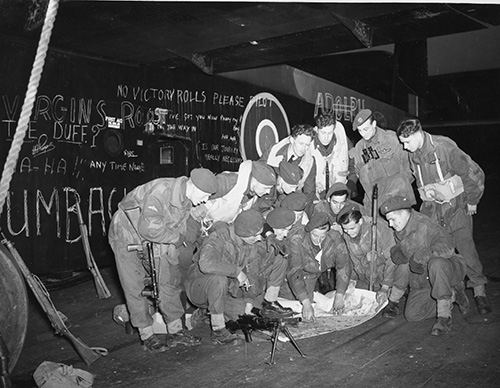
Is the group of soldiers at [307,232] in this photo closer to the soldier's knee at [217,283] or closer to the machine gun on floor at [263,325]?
the soldier's knee at [217,283]

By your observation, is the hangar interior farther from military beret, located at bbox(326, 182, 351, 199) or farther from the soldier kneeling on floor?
military beret, located at bbox(326, 182, 351, 199)

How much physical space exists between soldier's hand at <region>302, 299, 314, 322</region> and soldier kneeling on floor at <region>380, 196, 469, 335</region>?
0.75m

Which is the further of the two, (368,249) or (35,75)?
(368,249)

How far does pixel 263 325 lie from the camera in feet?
13.3

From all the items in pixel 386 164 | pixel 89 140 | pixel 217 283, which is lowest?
pixel 217 283

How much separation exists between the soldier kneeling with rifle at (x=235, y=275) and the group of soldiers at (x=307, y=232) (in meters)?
0.01

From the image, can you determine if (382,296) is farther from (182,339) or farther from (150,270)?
(150,270)

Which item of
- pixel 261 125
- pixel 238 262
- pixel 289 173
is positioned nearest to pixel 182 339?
pixel 238 262

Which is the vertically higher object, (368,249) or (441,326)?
(368,249)

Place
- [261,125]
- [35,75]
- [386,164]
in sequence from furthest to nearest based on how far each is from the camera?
[261,125]
[386,164]
[35,75]

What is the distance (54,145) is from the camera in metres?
6.50

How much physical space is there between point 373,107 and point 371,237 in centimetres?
1009

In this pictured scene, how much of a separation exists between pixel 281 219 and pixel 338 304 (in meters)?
1.01

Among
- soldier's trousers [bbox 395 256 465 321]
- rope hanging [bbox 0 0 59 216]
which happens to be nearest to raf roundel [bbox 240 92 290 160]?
soldier's trousers [bbox 395 256 465 321]
